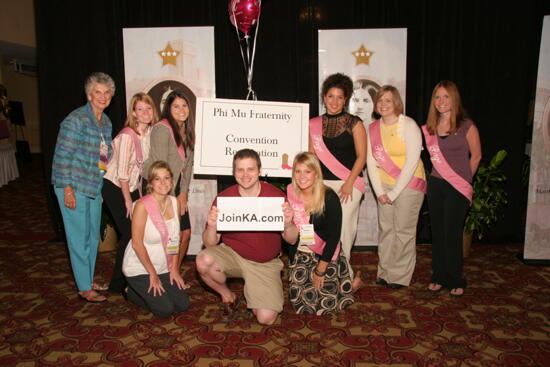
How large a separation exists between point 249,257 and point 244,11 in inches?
71.2

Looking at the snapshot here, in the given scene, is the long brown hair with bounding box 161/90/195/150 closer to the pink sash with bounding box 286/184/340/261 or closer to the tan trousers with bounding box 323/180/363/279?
the pink sash with bounding box 286/184/340/261

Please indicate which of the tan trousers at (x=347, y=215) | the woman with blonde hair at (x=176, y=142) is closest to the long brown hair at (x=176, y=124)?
the woman with blonde hair at (x=176, y=142)

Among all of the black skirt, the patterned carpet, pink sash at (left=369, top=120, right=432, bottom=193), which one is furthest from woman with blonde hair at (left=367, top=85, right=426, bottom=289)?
the black skirt

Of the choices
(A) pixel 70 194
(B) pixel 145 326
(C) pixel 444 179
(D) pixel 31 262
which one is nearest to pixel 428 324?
(C) pixel 444 179

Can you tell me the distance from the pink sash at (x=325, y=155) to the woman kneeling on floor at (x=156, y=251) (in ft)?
3.49

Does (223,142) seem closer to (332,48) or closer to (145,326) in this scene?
(145,326)

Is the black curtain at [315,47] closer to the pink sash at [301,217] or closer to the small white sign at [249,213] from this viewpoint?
the pink sash at [301,217]

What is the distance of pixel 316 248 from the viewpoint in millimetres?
2807

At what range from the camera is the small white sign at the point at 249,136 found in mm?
2979

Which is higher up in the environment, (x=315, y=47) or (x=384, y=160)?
(x=315, y=47)

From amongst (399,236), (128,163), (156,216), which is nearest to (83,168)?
(128,163)

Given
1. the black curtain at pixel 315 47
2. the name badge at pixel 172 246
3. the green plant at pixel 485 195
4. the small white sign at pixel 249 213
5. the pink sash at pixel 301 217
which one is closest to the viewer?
the small white sign at pixel 249 213

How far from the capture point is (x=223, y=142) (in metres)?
2.98

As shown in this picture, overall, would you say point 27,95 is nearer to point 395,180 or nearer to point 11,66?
point 11,66
